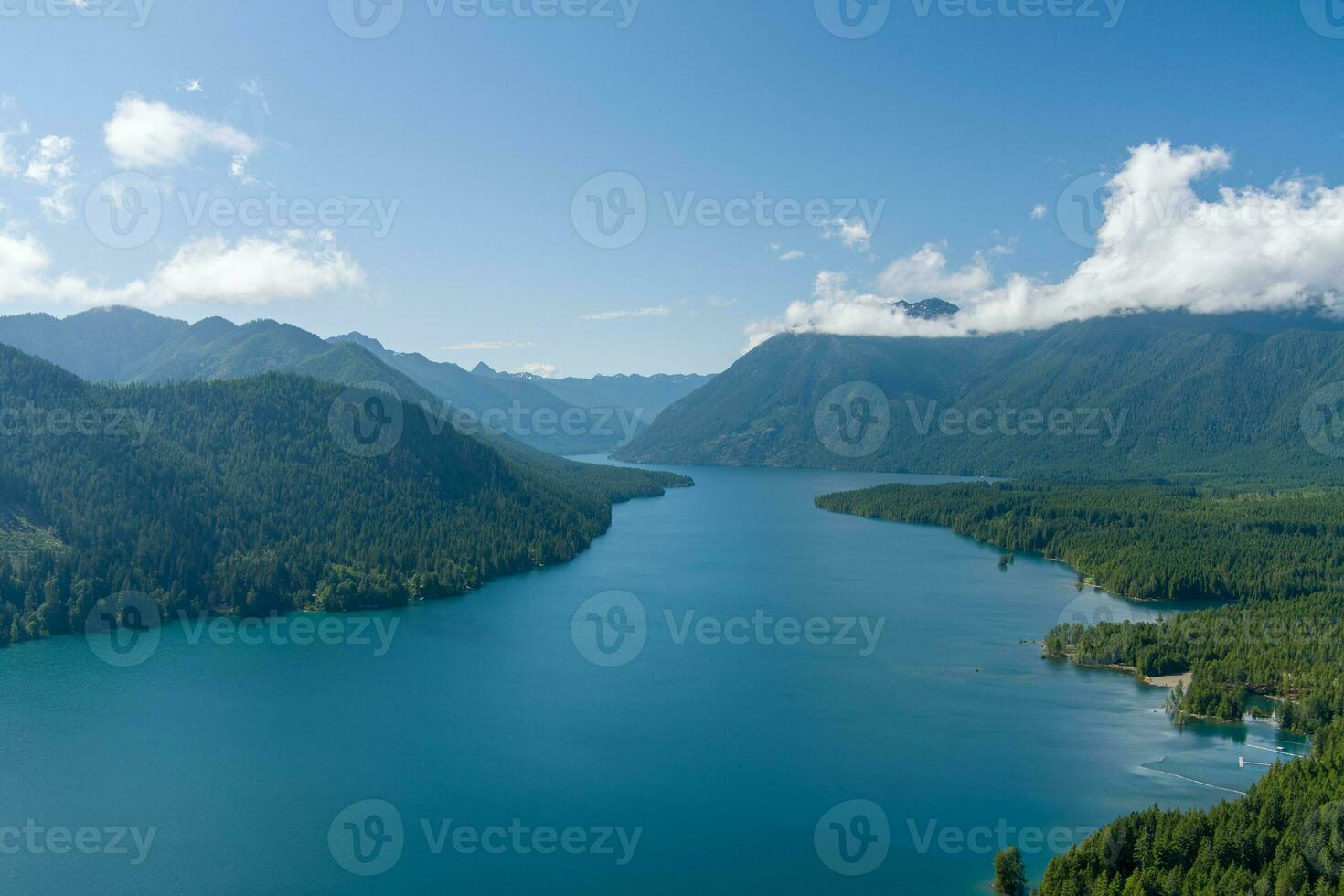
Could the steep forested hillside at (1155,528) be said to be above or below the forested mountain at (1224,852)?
above

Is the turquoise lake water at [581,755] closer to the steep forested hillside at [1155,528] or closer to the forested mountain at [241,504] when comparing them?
the forested mountain at [241,504]

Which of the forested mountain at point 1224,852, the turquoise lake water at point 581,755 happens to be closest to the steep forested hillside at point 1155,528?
the turquoise lake water at point 581,755

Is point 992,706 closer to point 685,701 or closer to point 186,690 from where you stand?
point 685,701

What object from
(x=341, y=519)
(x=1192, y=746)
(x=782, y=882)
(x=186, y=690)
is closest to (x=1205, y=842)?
(x=782, y=882)

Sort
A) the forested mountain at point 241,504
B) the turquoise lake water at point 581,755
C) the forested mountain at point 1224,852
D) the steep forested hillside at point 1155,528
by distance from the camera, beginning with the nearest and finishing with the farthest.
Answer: the forested mountain at point 1224,852 < the turquoise lake water at point 581,755 < the forested mountain at point 241,504 < the steep forested hillside at point 1155,528

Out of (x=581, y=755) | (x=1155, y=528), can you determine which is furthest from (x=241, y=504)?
(x=1155, y=528)

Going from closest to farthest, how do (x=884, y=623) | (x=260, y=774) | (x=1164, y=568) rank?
(x=260, y=774) → (x=884, y=623) → (x=1164, y=568)

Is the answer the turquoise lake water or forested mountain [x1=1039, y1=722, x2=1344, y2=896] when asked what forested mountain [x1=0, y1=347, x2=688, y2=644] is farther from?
forested mountain [x1=1039, y1=722, x2=1344, y2=896]
